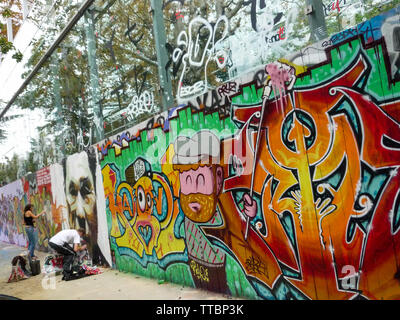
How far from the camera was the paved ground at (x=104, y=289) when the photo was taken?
5.36 m

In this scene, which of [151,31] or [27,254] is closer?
[151,31]

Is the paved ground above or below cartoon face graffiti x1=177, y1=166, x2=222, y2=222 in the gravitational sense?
below

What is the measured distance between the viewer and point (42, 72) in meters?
12.4

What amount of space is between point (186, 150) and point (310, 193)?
2.30m

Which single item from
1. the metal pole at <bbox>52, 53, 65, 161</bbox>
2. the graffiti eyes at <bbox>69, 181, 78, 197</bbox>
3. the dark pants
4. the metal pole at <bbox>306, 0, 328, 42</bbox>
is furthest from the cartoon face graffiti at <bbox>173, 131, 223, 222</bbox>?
the metal pole at <bbox>52, 53, 65, 161</bbox>

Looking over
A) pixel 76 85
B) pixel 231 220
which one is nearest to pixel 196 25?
pixel 231 220

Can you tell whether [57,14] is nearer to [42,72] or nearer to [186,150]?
[42,72]

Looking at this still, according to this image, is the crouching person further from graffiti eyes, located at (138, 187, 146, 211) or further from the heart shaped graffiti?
graffiti eyes, located at (138, 187, 146, 211)

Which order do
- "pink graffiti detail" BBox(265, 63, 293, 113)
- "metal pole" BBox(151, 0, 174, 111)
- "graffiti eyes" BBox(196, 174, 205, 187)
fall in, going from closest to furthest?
"pink graffiti detail" BBox(265, 63, 293, 113) → "graffiti eyes" BBox(196, 174, 205, 187) → "metal pole" BBox(151, 0, 174, 111)

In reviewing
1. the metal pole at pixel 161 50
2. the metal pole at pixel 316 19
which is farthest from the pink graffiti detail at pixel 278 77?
the metal pole at pixel 161 50

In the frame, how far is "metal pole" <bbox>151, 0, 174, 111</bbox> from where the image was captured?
614cm

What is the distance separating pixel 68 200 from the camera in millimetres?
10516

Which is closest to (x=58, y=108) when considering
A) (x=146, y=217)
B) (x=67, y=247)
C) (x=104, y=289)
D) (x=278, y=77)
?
(x=67, y=247)

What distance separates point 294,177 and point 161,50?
3.60 m
